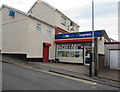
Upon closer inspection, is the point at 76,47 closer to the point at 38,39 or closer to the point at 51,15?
the point at 38,39

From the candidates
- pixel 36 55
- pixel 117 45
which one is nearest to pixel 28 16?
pixel 36 55

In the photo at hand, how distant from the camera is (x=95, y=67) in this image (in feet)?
28.4

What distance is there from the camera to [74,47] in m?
15.0

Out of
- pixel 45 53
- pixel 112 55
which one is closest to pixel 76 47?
pixel 45 53

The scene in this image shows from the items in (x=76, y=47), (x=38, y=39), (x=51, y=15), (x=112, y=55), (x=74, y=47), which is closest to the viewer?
(x=38, y=39)

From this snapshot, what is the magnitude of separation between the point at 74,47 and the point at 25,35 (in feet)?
23.1

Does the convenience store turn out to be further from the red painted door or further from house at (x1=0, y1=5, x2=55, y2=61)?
the red painted door

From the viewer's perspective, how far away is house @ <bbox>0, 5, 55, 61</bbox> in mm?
12552

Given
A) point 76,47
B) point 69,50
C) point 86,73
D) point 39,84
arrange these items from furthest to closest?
point 69,50
point 76,47
point 86,73
point 39,84

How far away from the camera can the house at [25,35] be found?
41.2 ft

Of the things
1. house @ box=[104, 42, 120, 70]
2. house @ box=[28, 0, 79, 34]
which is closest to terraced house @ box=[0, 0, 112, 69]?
house @ box=[104, 42, 120, 70]

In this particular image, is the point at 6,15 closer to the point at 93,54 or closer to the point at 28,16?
the point at 28,16

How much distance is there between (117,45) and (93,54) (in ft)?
23.2

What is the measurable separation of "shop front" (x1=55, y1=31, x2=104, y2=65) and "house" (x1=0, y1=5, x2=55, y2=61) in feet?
4.26
